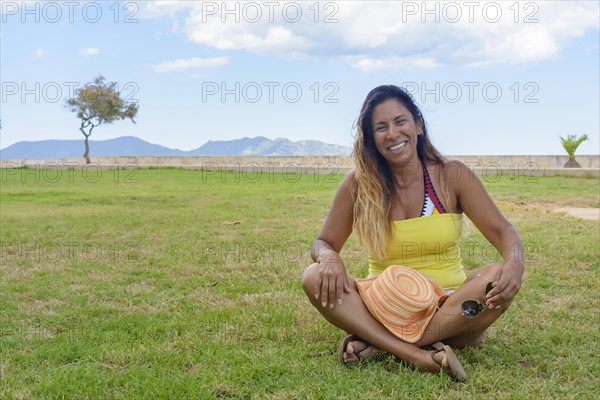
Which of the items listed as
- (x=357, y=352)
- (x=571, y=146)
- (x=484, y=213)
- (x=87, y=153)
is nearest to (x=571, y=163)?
(x=571, y=146)

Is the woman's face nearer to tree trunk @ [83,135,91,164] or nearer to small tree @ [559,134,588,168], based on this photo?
Answer: small tree @ [559,134,588,168]

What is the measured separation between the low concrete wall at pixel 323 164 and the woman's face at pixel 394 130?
15025 mm

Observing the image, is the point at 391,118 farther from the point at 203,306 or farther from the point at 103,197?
the point at 103,197

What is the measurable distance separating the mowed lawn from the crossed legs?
91mm

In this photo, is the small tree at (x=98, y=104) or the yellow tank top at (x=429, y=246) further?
the small tree at (x=98, y=104)

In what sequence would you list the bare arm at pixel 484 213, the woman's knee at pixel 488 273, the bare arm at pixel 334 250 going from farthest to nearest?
the bare arm at pixel 484 213 < the bare arm at pixel 334 250 < the woman's knee at pixel 488 273

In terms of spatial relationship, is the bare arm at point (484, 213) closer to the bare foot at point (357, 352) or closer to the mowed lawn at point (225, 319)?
the mowed lawn at point (225, 319)

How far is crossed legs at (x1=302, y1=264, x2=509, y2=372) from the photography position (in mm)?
3014

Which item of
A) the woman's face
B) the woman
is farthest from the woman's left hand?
the woman's face

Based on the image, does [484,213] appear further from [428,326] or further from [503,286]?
[428,326]

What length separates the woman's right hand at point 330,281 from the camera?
3086 mm

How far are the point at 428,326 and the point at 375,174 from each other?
0.81 m

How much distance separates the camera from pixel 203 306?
4.33 meters

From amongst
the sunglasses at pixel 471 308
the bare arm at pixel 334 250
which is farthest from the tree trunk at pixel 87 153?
the sunglasses at pixel 471 308
